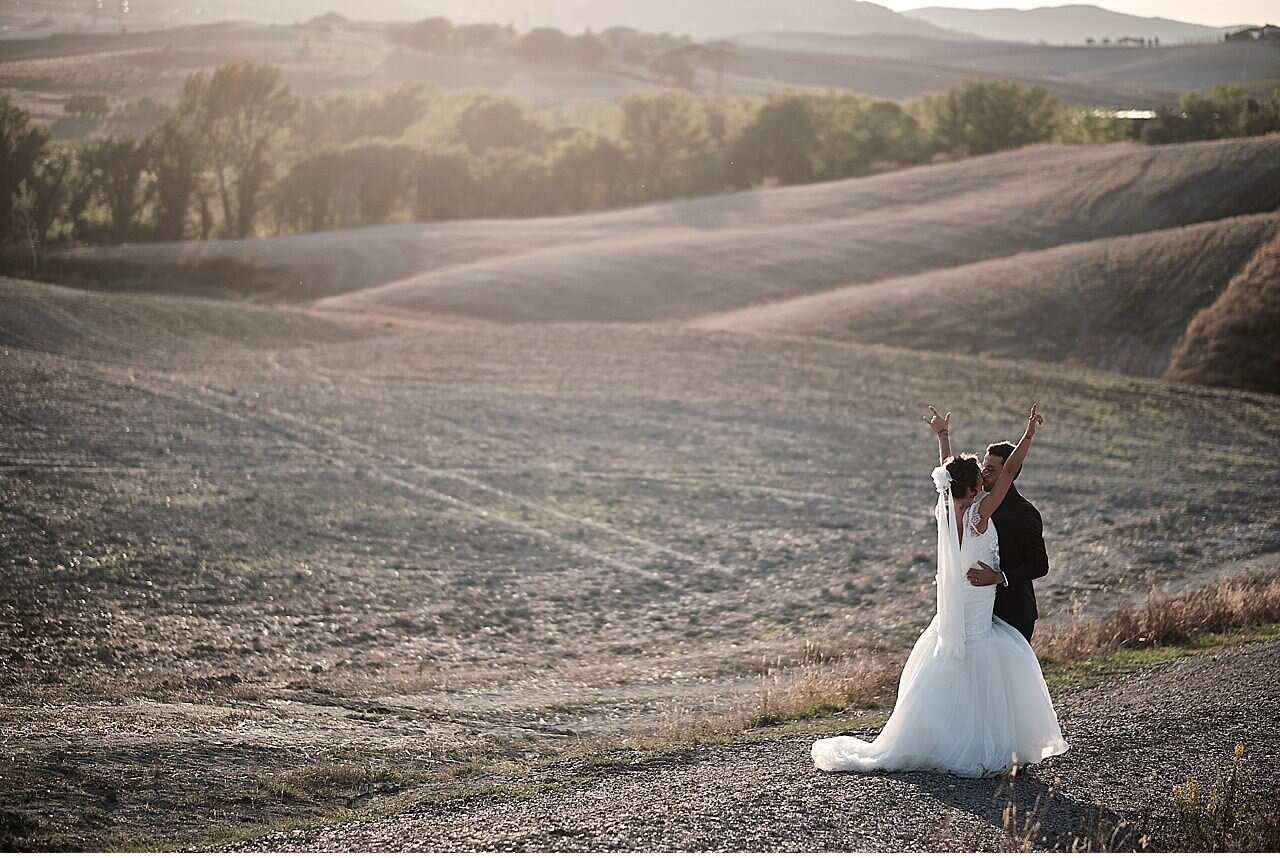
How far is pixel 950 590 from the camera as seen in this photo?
8.24m

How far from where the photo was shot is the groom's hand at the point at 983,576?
819cm

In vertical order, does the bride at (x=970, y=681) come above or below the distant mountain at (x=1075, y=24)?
below

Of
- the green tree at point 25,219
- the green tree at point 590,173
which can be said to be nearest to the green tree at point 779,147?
the green tree at point 590,173

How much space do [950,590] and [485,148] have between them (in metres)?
75.9

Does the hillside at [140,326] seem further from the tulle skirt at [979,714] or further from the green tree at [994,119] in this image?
the green tree at [994,119]

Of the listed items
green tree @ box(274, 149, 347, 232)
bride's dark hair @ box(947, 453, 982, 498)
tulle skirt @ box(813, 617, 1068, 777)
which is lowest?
tulle skirt @ box(813, 617, 1068, 777)

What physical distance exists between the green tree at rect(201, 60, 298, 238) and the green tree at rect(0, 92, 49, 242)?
12.2 m

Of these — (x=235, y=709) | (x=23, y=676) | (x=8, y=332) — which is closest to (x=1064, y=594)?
(x=235, y=709)

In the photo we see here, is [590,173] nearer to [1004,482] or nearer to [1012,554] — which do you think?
[1012,554]

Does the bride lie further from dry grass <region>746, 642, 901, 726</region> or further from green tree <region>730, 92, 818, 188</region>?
green tree <region>730, 92, 818, 188</region>

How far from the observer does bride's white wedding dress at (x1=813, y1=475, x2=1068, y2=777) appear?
26.9ft

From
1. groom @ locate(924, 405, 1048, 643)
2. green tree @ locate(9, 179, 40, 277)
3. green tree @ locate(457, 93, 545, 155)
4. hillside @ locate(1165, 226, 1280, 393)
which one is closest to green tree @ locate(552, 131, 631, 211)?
green tree @ locate(457, 93, 545, 155)

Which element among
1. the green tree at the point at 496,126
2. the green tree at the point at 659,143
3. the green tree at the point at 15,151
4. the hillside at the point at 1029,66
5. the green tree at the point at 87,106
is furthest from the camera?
the green tree at the point at 496,126

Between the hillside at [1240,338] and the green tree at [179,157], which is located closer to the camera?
the hillside at [1240,338]
